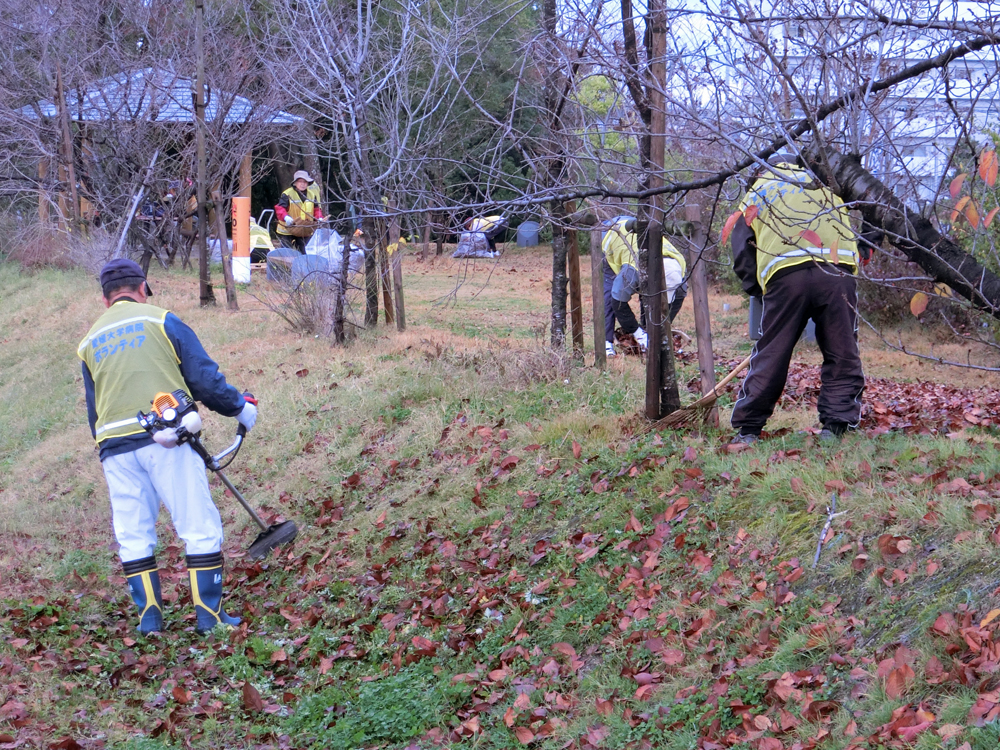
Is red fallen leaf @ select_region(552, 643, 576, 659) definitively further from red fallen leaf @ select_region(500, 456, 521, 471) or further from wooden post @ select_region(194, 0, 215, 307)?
wooden post @ select_region(194, 0, 215, 307)

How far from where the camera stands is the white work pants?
5.45m

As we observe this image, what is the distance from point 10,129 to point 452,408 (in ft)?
57.1

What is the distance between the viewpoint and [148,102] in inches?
770

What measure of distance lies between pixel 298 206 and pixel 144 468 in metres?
8.55

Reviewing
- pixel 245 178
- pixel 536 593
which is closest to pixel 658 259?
pixel 536 593

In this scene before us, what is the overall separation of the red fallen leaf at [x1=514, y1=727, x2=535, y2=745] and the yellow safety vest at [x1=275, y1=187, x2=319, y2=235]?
10.2 metres

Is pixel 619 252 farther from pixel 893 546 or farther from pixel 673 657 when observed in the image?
pixel 673 657

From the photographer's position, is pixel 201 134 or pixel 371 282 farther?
pixel 201 134

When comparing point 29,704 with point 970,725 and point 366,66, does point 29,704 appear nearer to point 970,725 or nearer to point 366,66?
point 970,725

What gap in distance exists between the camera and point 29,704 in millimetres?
4641

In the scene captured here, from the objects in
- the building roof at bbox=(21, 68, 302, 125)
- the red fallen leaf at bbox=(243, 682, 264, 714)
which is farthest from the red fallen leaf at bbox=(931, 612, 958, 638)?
the building roof at bbox=(21, 68, 302, 125)

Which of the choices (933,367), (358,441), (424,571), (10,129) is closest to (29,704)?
(424,571)

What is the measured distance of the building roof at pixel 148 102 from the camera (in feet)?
63.3

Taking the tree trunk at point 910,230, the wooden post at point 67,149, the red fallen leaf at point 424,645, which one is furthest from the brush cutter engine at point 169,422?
the wooden post at point 67,149
